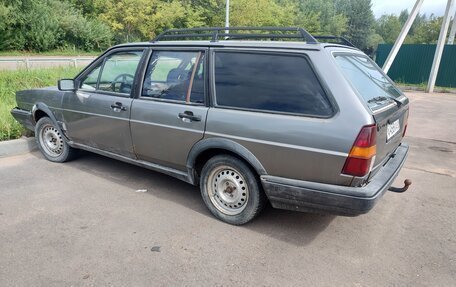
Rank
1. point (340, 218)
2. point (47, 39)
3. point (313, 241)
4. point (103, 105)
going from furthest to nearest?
1. point (47, 39)
2. point (103, 105)
3. point (340, 218)
4. point (313, 241)

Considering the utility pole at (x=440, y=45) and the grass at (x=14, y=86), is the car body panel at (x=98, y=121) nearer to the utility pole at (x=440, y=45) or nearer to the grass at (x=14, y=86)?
the grass at (x=14, y=86)

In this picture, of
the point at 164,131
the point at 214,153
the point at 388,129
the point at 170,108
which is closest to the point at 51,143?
the point at 164,131

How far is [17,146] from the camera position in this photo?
553cm

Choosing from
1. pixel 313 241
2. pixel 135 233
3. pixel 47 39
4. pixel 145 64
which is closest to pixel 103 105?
pixel 145 64

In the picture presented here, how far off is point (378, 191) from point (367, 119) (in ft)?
2.05

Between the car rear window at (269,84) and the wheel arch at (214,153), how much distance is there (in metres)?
0.37

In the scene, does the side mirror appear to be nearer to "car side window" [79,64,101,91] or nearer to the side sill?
"car side window" [79,64,101,91]

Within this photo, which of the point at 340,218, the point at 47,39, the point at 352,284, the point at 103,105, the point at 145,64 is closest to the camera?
the point at 352,284

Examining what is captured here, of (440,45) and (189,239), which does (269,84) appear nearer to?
(189,239)

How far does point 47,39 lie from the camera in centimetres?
3156

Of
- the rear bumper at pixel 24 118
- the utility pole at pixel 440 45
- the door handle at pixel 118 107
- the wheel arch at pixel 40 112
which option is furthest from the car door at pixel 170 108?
the utility pole at pixel 440 45

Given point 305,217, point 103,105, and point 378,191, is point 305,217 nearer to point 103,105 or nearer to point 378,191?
point 378,191

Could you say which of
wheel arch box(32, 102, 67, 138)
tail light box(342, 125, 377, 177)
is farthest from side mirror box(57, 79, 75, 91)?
tail light box(342, 125, 377, 177)

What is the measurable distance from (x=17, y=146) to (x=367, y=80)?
16.8ft
